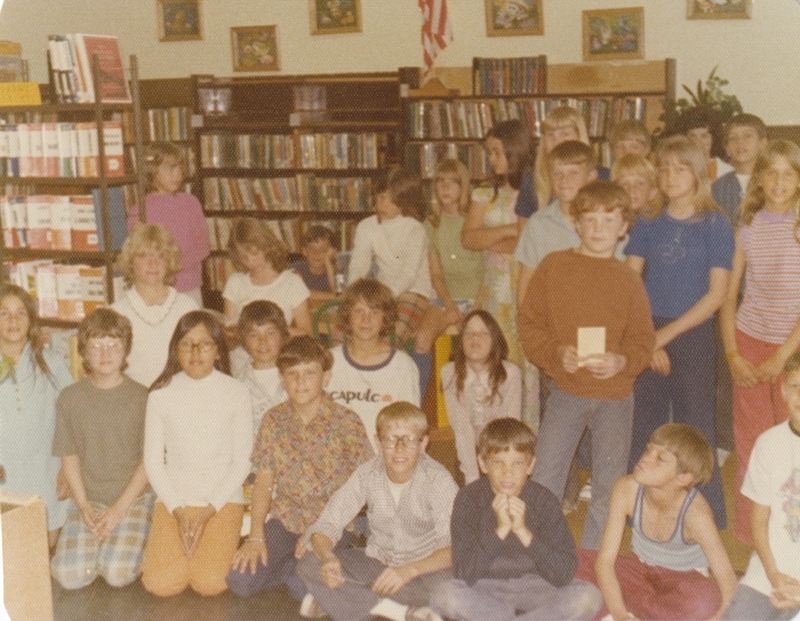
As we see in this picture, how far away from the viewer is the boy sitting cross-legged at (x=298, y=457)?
3.31m

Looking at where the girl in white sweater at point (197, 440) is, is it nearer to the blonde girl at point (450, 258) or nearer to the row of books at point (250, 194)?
the blonde girl at point (450, 258)

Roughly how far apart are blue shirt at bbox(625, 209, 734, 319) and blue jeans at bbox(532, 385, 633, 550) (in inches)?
16.9

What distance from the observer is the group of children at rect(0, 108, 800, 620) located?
9.20ft

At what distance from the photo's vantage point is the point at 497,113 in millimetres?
6426

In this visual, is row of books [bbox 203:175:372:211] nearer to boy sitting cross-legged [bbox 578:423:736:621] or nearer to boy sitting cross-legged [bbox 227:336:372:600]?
boy sitting cross-legged [bbox 227:336:372:600]

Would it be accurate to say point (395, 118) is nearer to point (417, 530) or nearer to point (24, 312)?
point (24, 312)

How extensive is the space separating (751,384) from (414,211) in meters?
1.89

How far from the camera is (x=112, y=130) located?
4781 millimetres

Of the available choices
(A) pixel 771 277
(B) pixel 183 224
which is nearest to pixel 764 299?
(A) pixel 771 277

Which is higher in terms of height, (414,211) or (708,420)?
(414,211)

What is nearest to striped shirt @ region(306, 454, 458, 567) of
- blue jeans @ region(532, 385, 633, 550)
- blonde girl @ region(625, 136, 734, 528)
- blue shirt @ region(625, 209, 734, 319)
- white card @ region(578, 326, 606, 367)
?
blue jeans @ region(532, 385, 633, 550)

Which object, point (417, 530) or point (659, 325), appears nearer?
point (417, 530)

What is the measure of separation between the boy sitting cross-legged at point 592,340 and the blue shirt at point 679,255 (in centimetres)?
27

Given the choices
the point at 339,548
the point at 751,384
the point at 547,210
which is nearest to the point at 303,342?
the point at 339,548
